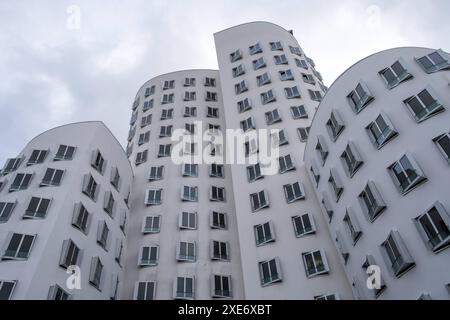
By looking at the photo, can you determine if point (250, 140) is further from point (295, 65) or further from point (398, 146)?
point (398, 146)

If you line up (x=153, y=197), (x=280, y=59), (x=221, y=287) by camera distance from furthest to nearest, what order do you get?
(x=280, y=59) → (x=153, y=197) → (x=221, y=287)

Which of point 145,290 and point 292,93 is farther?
point 292,93

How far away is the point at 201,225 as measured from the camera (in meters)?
35.0

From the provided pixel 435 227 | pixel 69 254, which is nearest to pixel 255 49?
pixel 69 254

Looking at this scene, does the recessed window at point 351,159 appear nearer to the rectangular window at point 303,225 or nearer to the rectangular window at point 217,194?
the rectangular window at point 303,225

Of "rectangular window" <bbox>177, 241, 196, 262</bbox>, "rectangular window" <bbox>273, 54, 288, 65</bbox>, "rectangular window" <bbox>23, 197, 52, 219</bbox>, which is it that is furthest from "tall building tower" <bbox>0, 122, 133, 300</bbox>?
"rectangular window" <bbox>273, 54, 288, 65</bbox>

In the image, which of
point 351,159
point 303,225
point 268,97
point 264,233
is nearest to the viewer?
point 351,159

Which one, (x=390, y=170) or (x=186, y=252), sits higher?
(x=186, y=252)

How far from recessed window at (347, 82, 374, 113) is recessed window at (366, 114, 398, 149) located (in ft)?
6.17

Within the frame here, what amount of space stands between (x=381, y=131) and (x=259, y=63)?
26.4m

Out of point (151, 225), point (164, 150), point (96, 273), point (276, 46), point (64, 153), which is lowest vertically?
point (96, 273)

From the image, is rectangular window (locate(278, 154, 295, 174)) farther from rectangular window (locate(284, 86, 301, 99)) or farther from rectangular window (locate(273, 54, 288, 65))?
rectangular window (locate(273, 54, 288, 65))

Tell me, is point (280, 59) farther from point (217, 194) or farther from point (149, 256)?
point (149, 256)

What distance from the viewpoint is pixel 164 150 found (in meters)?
43.0
